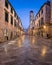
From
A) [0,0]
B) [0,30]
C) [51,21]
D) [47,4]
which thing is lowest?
[0,30]

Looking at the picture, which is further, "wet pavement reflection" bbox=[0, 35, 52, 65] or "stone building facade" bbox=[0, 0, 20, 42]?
"stone building facade" bbox=[0, 0, 20, 42]

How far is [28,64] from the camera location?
5.30 m

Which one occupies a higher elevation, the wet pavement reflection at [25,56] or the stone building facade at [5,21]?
the stone building facade at [5,21]

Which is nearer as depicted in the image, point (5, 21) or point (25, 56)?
point (25, 56)

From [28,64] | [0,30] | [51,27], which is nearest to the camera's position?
[28,64]

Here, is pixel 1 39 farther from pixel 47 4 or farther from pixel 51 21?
pixel 47 4

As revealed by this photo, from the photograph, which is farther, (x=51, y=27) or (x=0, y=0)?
(x=51, y=27)

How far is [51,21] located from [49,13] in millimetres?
3065

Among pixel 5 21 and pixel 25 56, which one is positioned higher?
pixel 5 21

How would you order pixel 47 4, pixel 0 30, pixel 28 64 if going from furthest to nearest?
pixel 47 4, pixel 0 30, pixel 28 64

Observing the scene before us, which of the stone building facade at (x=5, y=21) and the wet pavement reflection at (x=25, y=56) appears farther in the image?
the stone building facade at (x=5, y=21)

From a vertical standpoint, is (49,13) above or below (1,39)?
above

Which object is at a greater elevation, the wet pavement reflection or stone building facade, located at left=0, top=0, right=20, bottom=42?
stone building facade, located at left=0, top=0, right=20, bottom=42

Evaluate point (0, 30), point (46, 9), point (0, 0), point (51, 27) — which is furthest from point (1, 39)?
point (46, 9)
